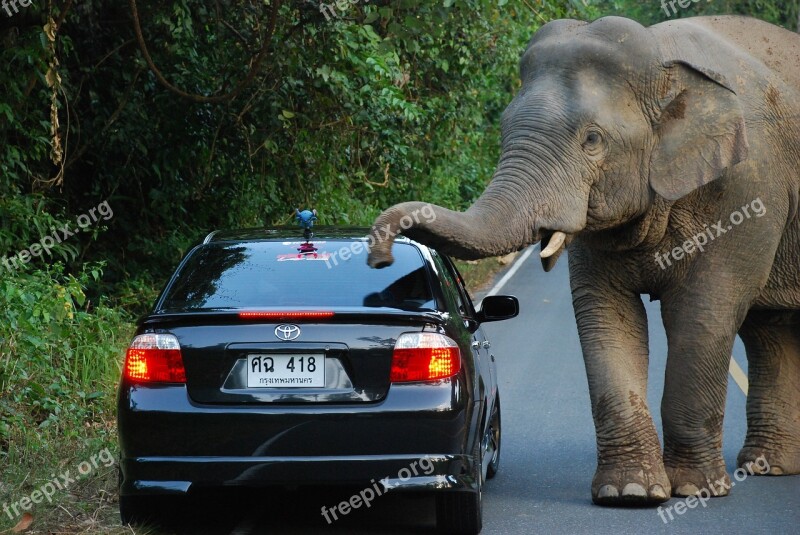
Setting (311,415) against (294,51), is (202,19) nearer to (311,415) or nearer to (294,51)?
(294,51)

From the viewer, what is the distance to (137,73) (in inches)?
562

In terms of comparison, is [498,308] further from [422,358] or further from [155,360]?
[155,360]

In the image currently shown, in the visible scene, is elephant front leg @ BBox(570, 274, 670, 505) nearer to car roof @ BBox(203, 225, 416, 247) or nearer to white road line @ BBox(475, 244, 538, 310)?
car roof @ BBox(203, 225, 416, 247)

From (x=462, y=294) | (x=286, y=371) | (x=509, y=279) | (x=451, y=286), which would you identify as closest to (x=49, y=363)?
(x=462, y=294)

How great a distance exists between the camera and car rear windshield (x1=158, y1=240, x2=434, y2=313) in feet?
21.7

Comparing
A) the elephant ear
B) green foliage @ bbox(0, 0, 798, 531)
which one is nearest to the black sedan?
the elephant ear

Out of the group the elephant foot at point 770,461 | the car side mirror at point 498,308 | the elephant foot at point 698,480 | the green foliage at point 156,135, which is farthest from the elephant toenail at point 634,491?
the green foliage at point 156,135

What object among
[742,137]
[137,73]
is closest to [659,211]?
[742,137]

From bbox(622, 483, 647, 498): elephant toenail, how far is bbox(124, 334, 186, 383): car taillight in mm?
2629

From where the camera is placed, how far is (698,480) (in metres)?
7.81

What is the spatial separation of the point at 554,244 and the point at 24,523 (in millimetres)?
2931

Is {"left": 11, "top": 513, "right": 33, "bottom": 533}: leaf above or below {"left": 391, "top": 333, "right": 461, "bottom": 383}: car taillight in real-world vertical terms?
below

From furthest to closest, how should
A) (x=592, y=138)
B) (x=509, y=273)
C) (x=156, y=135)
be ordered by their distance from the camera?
(x=509, y=273), (x=156, y=135), (x=592, y=138)

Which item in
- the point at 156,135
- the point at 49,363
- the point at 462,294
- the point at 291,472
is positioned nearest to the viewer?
the point at 291,472
